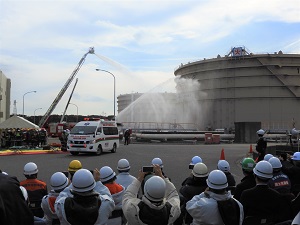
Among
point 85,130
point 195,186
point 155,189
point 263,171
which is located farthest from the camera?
point 85,130

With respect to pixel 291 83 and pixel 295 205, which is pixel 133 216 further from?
pixel 291 83

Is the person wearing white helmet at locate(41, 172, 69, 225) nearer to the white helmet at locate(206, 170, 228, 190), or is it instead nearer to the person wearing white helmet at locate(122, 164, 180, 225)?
the person wearing white helmet at locate(122, 164, 180, 225)

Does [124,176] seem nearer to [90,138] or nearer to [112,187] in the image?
[112,187]

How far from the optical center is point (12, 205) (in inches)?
110

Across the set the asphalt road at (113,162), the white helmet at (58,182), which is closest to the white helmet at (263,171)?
the white helmet at (58,182)

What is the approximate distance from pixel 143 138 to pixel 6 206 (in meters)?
41.1

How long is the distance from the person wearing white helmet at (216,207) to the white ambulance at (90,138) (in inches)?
792

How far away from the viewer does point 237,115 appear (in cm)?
6469

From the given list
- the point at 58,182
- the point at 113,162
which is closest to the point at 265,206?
the point at 58,182

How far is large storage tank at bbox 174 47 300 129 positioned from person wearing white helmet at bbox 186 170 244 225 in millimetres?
60380

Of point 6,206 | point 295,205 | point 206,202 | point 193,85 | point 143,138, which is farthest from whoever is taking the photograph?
point 193,85

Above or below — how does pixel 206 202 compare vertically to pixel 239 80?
below

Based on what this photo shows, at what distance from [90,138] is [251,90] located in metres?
46.8

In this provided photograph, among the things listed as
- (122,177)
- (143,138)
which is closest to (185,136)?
(143,138)
